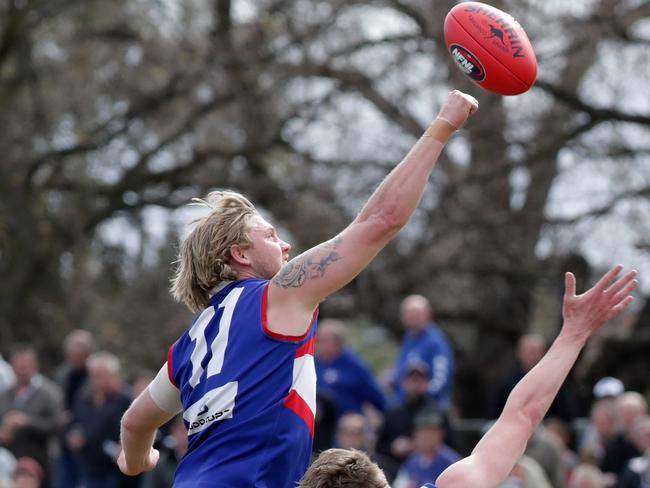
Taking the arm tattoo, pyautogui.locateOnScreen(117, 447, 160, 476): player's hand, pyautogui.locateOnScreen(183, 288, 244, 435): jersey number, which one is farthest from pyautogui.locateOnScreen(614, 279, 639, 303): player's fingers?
pyautogui.locateOnScreen(117, 447, 160, 476): player's hand

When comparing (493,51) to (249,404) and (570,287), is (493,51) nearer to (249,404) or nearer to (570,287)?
(570,287)

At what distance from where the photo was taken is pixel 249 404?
4.11m

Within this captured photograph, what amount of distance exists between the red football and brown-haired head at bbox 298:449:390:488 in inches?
65.9

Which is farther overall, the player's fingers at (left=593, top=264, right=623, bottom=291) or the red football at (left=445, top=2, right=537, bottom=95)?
the red football at (left=445, top=2, right=537, bottom=95)

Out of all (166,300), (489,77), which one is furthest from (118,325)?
(489,77)

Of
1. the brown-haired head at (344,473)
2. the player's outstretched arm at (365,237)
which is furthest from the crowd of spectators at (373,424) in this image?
the brown-haired head at (344,473)

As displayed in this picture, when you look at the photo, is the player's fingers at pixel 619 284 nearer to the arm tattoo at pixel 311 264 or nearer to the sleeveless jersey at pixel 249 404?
the arm tattoo at pixel 311 264

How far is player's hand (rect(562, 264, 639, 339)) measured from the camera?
13.1 feet

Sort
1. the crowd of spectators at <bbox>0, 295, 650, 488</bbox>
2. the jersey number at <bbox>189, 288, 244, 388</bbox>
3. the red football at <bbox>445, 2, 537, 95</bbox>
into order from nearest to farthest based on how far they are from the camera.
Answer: the jersey number at <bbox>189, 288, 244, 388</bbox>, the red football at <bbox>445, 2, 537, 95</bbox>, the crowd of spectators at <bbox>0, 295, 650, 488</bbox>

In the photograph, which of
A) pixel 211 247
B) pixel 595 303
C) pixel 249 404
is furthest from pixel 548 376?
pixel 211 247

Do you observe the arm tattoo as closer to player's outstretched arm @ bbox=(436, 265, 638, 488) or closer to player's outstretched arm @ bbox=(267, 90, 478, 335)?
player's outstretched arm @ bbox=(267, 90, 478, 335)

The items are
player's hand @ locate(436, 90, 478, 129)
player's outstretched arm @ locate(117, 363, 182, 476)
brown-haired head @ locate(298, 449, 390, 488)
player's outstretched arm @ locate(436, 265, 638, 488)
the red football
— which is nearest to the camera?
brown-haired head @ locate(298, 449, 390, 488)

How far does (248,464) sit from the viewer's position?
160 inches

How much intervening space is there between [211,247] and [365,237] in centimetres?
64
